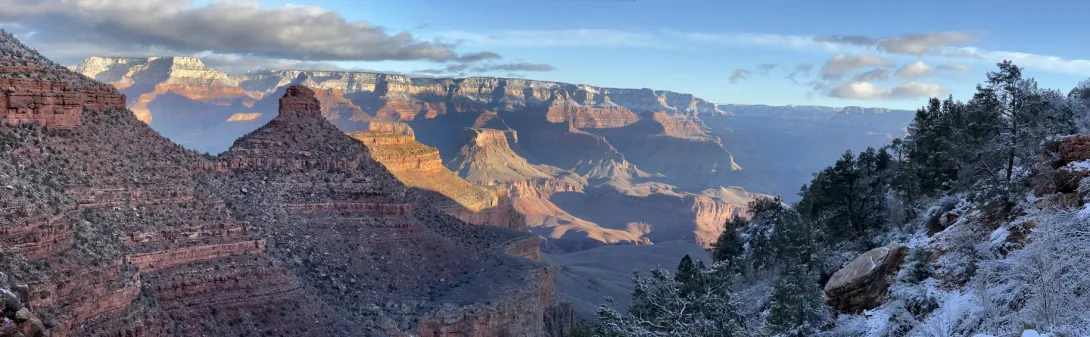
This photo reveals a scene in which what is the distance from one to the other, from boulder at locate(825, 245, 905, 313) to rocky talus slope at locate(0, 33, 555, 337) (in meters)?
22.0

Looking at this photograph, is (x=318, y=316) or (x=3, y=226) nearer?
(x=3, y=226)

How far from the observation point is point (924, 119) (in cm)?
4491

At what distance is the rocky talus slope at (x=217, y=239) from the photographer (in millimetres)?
26438

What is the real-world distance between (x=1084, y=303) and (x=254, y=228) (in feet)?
110

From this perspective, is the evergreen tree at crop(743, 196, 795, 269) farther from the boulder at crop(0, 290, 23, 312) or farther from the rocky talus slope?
the boulder at crop(0, 290, 23, 312)

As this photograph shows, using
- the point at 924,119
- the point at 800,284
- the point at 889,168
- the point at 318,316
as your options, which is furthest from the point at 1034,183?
the point at 318,316

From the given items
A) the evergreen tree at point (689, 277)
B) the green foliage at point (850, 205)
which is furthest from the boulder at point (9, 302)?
the green foliage at point (850, 205)

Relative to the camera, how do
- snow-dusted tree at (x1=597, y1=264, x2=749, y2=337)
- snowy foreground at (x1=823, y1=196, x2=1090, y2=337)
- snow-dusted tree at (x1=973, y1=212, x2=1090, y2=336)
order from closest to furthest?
snow-dusted tree at (x1=973, y1=212, x2=1090, y2=336) → snowy foreground at (x1=823, y1=196, x2=1090, y2=337) → snow-dusted tree at (x1=597, y1=264, x2=749, y2=337)

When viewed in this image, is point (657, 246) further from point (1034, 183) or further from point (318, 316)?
point (1034, 183)

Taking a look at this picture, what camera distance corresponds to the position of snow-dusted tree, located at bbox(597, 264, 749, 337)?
68.3 ft

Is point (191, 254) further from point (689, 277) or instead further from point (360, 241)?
point (689, 277)

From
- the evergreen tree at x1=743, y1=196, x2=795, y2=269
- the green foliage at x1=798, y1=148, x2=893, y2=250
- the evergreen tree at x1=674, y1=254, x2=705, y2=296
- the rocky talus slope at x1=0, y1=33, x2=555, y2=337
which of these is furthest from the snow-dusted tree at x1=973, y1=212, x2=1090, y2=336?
the evergreen tree at x1=743, y1=196, x2=795, y2=269

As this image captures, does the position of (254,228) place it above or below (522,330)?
above

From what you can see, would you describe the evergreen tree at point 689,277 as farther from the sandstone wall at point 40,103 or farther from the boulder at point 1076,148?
the sandstone wall at point 40,103
